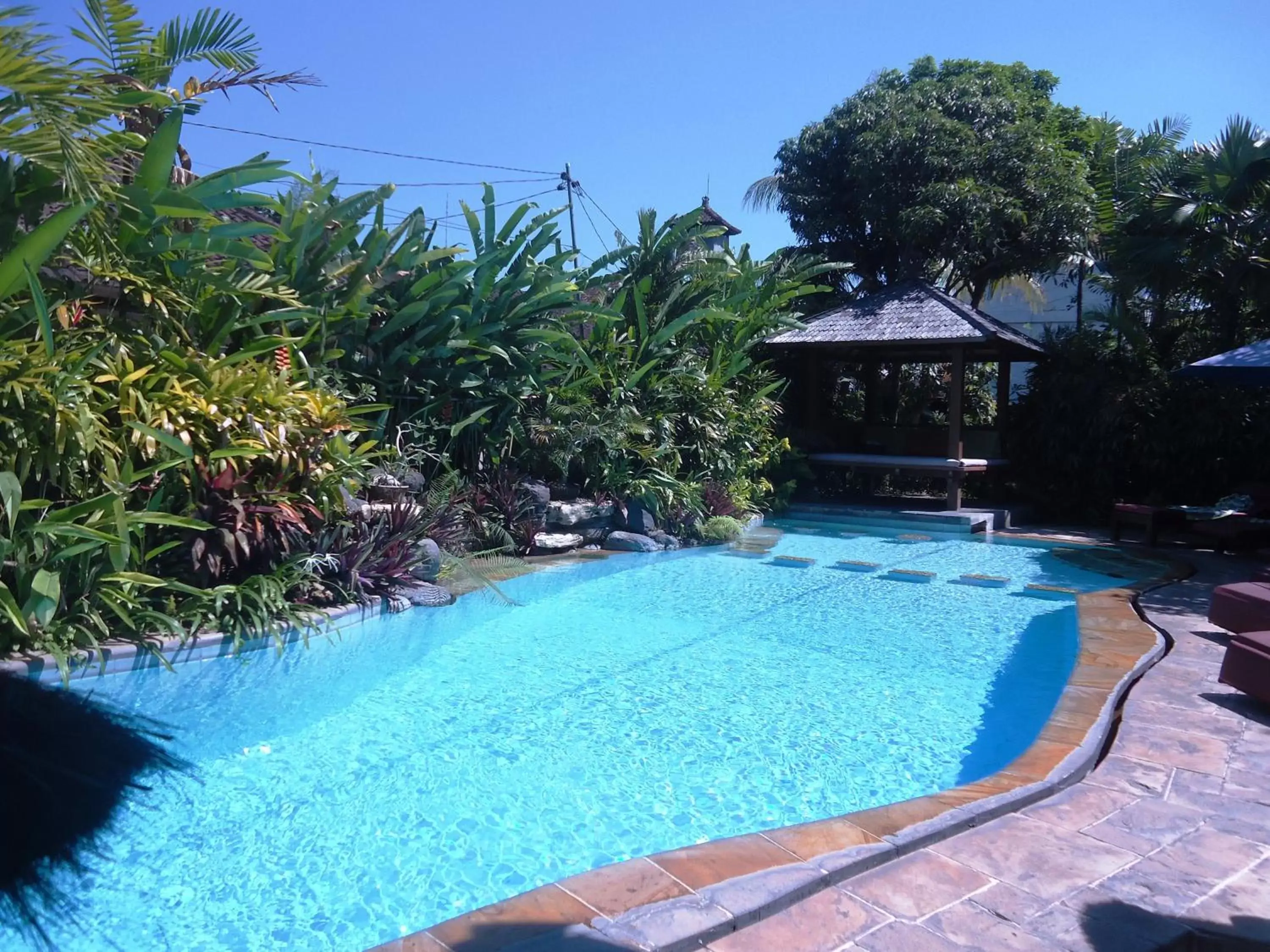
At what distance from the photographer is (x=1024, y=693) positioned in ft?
20.4

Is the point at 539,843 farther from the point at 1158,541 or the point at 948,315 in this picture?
the point at 948,315

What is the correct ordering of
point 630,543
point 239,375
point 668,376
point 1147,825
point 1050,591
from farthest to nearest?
1. point 668,376
2. point 630,543
3. point 1050,591
4. point 239,375
5. point 1147,825

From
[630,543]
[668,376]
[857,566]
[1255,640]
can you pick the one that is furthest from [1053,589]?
[668,376]

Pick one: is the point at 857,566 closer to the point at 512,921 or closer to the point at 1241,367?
the point at 1241,367

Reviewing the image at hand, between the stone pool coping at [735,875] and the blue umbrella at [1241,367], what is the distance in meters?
6.29

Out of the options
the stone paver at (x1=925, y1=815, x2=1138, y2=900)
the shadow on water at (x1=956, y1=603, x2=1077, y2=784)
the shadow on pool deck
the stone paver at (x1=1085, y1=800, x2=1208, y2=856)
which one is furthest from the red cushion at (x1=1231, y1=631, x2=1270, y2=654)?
the shadow on pool deck

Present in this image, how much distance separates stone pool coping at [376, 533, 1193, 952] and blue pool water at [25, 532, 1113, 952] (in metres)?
0.65

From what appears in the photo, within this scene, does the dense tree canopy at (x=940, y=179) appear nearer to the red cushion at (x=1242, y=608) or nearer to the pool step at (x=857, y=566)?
the pool step at (x=857, y=566)

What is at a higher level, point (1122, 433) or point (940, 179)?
point (940, 179)

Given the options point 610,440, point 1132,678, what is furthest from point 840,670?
point 610,440

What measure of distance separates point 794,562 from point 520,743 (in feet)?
20.9

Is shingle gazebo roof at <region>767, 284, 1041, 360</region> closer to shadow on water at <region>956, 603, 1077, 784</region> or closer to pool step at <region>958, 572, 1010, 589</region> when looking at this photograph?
pool step at <region>958, 572, 1010, 589</region>

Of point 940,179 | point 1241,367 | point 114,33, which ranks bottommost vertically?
point 1241,367

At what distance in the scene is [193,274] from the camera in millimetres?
6949
